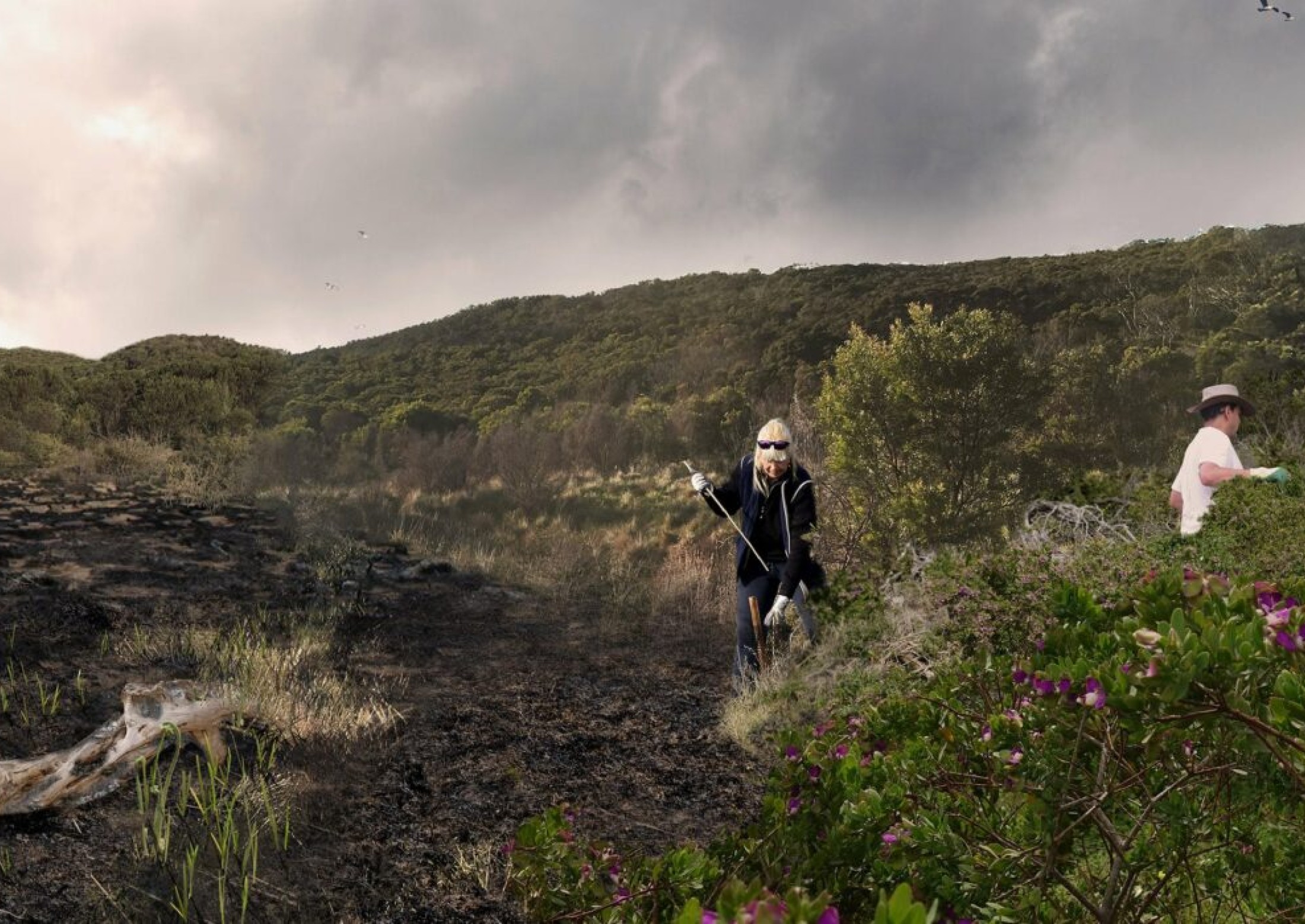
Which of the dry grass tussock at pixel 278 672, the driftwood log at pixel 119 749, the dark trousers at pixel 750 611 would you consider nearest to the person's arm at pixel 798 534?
the dark trousers at pixel 750 611

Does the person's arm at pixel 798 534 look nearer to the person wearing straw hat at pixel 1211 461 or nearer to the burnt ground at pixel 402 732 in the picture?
the burnt ground at pixel 402 732

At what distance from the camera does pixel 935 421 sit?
9602mm

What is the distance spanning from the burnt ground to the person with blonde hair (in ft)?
2.47

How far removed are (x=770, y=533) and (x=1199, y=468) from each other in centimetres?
255

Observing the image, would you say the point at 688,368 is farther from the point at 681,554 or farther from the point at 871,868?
the point at 871,868

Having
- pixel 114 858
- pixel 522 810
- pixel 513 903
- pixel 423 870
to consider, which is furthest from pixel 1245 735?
pixel 114 858

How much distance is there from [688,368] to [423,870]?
84.9ft

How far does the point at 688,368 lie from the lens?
1135 inches

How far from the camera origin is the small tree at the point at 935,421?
30.9ft

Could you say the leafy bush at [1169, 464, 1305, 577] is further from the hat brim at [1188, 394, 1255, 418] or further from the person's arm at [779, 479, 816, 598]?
the person's arm at [779, 479, 816, 598]

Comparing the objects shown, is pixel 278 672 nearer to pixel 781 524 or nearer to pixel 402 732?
pixel 402 732

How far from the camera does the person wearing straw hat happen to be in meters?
4.94

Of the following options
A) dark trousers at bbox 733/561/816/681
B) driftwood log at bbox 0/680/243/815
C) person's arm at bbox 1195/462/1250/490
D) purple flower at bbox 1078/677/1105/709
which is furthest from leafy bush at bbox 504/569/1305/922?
dark trousers at bbox 733/561/816/681

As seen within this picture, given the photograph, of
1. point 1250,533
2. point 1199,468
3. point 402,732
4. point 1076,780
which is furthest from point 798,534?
point 1076,780
